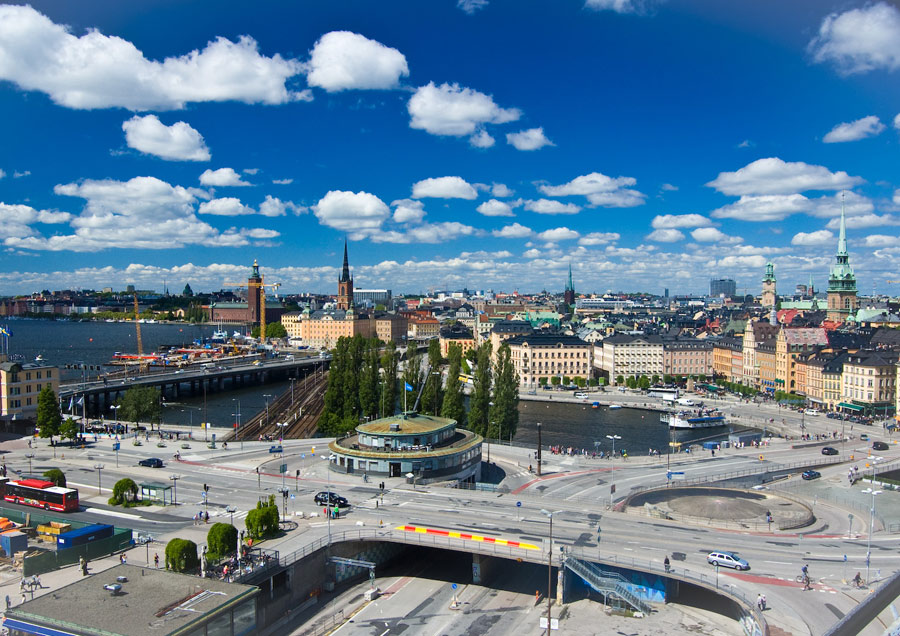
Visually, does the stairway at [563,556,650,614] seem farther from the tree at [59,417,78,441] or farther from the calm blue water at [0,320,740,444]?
the tree at [59,417,78,441]

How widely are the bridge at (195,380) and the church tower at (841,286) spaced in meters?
113

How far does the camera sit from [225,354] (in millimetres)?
179125

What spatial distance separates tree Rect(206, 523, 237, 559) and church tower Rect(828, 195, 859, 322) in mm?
157432

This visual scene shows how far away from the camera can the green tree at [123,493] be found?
4047 centimetres

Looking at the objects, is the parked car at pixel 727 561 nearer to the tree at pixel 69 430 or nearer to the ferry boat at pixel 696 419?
the tree at pixel 69 430

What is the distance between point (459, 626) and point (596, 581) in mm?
6203

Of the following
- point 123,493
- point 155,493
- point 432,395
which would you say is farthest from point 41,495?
point 432,395

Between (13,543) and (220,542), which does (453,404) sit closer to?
(220,542)

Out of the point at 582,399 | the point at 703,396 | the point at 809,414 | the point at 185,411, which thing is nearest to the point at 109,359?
the point at 185,411

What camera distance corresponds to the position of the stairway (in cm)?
3050

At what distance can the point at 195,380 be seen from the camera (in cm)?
12531

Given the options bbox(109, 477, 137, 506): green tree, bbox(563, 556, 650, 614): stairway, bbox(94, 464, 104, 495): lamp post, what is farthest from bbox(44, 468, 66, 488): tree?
bbox(563, 556, 650, 614): stairway

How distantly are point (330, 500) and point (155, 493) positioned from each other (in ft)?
34.2

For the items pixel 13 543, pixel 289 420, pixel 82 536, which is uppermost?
pixel 82 536
